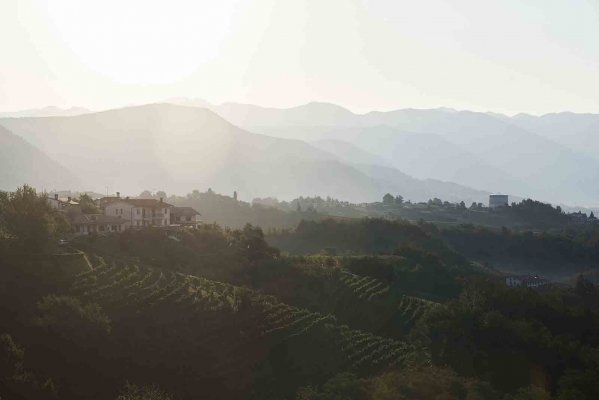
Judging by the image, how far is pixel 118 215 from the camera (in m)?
74.4

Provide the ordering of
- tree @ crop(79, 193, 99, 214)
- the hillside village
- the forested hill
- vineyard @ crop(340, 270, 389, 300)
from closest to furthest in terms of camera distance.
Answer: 1. the forested hill
2. vineyard @ crop(340, 270, 389, 300)
3. the hillside village
4. tree @ crop(79, 193, 99, 214)

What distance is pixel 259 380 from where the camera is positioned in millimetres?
39844

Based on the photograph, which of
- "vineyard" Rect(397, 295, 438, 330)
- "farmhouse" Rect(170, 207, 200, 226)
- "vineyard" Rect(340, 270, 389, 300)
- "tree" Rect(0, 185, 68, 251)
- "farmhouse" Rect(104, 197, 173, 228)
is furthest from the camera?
"farmhouse" Rect(170, 207, 200, 226)

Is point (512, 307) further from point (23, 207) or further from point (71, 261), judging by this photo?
point (23, 207)

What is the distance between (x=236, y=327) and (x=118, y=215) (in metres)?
35.4

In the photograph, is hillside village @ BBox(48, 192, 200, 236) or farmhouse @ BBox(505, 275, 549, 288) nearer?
hillside village @ BBox(48, 192, 200, 236)

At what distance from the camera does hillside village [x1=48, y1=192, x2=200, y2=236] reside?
6750 cm

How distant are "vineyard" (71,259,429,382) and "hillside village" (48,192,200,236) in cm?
1935

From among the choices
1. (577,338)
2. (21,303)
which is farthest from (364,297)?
(21,303)

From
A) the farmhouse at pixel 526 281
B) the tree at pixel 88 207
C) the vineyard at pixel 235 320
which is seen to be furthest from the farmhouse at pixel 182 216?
the farmhouse at pixel 526 281

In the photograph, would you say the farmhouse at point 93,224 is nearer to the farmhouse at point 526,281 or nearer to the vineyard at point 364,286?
the vineyard at point 364,286

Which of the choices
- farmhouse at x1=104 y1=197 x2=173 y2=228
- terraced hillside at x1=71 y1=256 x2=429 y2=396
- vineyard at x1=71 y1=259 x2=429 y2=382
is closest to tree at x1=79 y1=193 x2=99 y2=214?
farmhouse at x1=104 y1=197 x2=173 y2=228

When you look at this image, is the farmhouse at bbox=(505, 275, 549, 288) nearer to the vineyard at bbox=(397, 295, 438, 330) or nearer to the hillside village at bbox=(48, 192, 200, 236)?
the vineyard at bbox=(397, 295, 438, 330)

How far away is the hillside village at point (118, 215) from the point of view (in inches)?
2657
